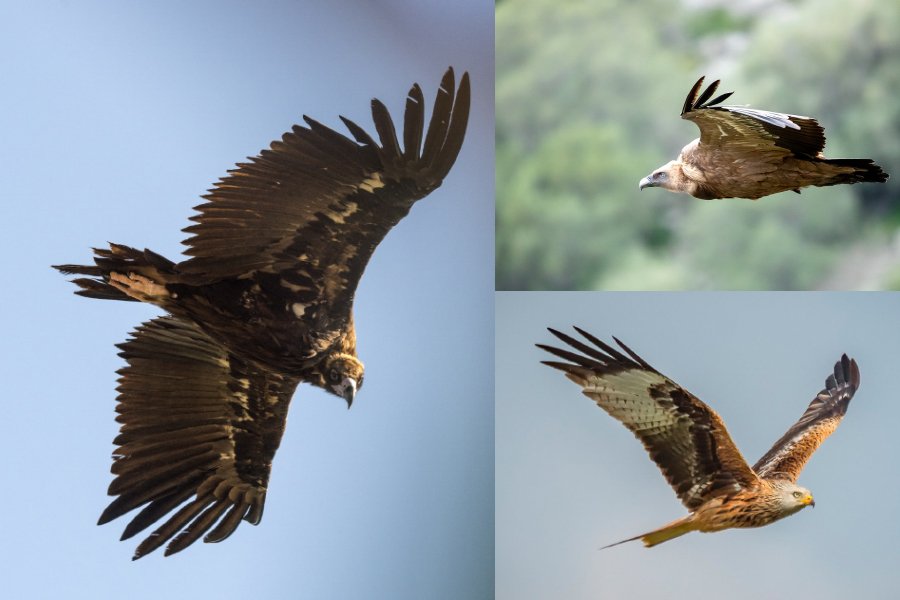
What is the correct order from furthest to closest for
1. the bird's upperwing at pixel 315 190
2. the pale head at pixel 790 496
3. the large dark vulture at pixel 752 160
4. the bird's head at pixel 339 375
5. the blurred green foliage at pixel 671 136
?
1. the blurred green foliage at pixel 671 136
2. the pale head at pixel 790 496
3. the large dark vulture at pixel 752 160
4. the bird's head at pixel 339 375
5. the bird's upperwing at pixel 315 190

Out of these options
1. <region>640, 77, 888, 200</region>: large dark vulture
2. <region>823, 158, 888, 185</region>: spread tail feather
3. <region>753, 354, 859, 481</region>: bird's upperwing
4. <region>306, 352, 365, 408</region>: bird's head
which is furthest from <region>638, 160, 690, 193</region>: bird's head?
<region>306, 352, 365, 408</region>: bird's head

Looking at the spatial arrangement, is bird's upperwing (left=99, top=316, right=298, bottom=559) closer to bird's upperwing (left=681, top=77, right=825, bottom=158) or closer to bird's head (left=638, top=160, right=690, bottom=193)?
bird's upperwing (left=681, top=77, right=825, bottom=158)

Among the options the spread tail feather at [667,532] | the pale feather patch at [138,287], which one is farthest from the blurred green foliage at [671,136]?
the pale feather patch at [138,287]

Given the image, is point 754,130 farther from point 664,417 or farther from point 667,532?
point 667,532

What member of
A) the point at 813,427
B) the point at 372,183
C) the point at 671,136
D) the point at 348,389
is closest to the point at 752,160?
the point at 671,136

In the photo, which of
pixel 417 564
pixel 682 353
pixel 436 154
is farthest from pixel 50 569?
pixel 682 353

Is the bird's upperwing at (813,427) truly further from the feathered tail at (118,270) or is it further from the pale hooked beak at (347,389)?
the feathered tail at (118,270)
